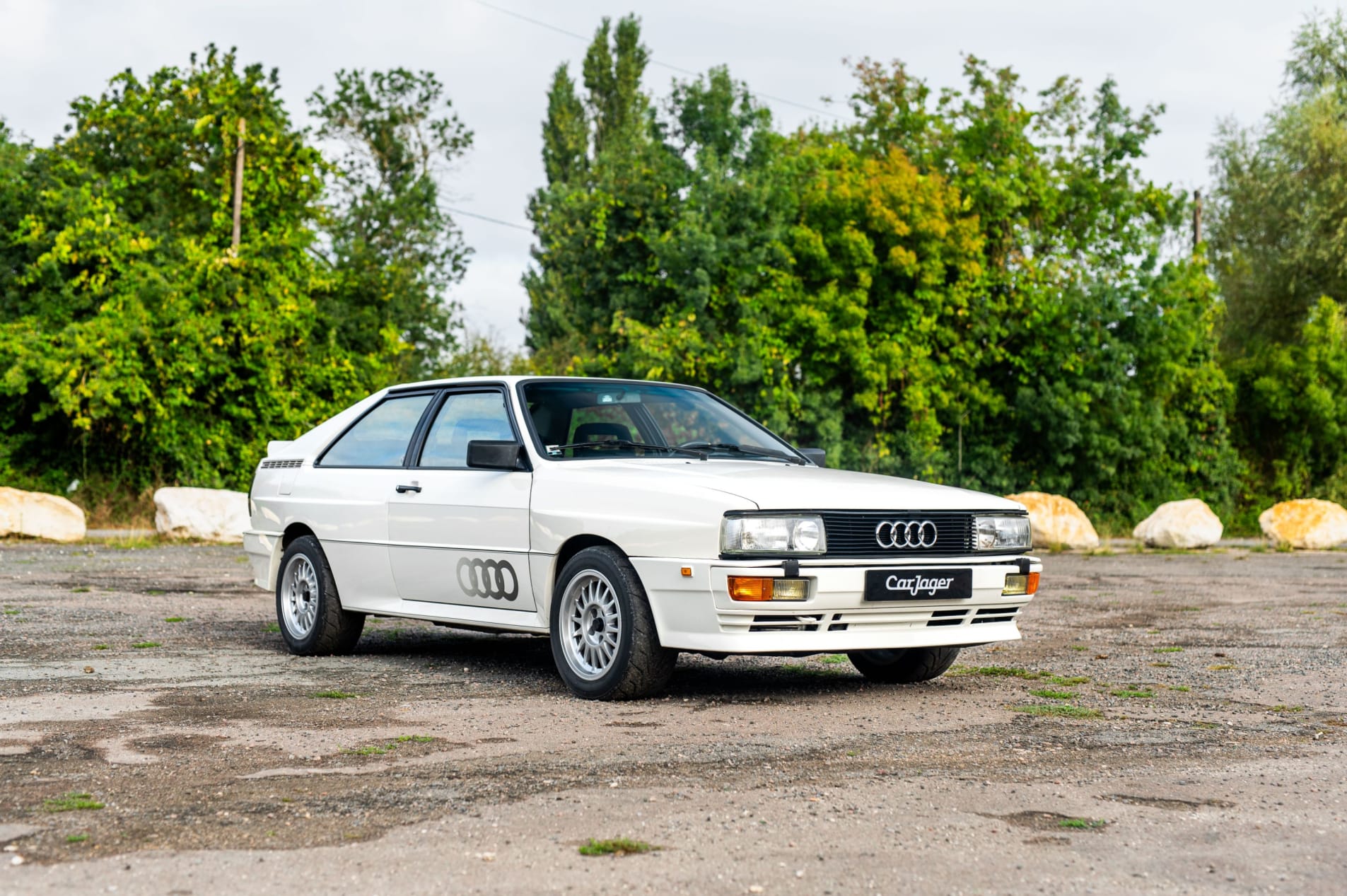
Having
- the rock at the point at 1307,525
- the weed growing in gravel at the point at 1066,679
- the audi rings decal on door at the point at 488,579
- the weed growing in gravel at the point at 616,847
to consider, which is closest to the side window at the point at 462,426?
the audi rings decal on door at the point at 488,579

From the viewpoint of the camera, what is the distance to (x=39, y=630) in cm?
1030

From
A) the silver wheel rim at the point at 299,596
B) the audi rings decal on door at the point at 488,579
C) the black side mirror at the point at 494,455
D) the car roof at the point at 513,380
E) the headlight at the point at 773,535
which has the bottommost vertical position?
the silver wheel rim at the point at 299,596

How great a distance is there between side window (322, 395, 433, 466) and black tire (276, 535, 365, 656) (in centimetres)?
58

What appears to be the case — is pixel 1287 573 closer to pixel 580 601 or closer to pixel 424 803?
pixel 580 601

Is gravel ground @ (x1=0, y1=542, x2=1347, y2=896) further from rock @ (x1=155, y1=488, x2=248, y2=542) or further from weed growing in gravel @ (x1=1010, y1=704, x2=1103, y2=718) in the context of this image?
rock @ (x1=155, y1=488, x2=248, y2=542)

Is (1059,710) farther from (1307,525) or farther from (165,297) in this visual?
(165,297)

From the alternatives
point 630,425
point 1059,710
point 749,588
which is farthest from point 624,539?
point 1059,710

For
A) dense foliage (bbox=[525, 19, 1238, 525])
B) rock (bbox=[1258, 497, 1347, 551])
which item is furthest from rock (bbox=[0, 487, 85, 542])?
rock (bbox=[1258, 497, 1347, 551])

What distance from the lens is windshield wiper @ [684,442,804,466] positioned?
27.0ft

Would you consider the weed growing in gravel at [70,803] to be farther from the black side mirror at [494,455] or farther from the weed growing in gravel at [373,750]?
the black side mirror at [494,455]

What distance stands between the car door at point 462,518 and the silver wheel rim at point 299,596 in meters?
0.92

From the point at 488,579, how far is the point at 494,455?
70cm

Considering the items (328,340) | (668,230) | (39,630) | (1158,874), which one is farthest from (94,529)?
Result: (1158,874)

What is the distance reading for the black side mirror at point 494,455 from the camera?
768cm
